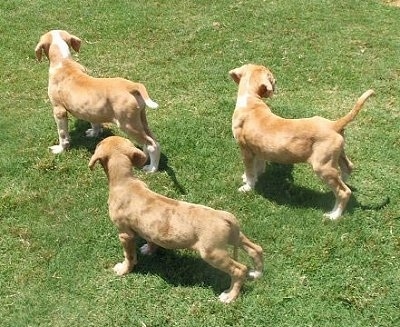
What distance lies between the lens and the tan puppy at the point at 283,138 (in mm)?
6414

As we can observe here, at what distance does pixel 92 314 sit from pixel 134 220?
1060mm

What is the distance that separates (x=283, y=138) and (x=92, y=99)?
242 centimetres

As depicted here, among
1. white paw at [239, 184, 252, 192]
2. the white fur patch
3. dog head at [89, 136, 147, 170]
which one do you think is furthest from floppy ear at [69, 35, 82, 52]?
white paw at [239, 184, 252, 192]

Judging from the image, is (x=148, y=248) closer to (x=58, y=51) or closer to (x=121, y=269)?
(x=121, y=269)

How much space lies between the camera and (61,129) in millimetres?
7949

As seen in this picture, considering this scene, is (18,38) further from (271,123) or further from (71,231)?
(271,123)

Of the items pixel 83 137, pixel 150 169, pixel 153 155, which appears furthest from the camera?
pixel 83 137

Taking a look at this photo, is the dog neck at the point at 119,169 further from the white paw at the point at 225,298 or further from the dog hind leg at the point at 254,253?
the white paw at the point at 225,298

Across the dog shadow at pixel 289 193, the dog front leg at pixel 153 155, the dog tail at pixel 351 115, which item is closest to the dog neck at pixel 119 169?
the dog front leg at pixel 153 155

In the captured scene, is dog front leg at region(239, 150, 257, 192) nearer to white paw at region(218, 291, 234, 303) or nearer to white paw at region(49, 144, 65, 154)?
white paw at region(218, 291, 234, 303)

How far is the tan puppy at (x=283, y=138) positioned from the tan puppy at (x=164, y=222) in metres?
1.26

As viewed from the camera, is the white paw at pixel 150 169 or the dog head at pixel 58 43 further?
the dog head at pixel 58 43

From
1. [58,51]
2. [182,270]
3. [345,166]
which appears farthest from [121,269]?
[58,51]

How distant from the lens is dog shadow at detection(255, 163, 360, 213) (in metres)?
7.18
